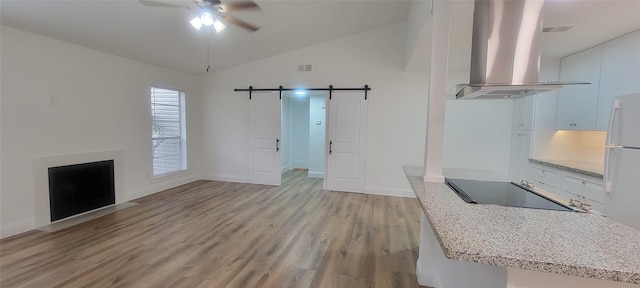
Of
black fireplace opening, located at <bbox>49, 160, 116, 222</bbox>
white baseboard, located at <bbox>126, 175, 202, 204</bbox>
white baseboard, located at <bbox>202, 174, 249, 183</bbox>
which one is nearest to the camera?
black fireplace opening, located at <bbox>49, 160, 116, 222</bbox>

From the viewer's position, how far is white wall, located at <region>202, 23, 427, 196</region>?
5.11m

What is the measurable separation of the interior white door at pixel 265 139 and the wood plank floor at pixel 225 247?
1408 mm

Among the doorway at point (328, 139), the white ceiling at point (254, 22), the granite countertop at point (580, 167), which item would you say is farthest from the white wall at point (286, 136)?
the granite countertop at point (580, 167)

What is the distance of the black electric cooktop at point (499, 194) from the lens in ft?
5.34

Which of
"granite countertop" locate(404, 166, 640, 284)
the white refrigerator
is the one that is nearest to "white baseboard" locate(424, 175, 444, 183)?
"granite countertop" locate(404, 166, 640, 284)

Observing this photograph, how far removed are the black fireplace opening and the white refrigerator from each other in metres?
6.29

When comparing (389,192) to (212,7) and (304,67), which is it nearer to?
(304,67)

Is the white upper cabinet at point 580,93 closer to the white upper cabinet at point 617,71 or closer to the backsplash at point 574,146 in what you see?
the white upper cabinet at point 617,71

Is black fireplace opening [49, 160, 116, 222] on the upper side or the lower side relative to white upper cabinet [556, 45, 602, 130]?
lower

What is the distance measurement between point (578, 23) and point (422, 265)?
9.85 ft

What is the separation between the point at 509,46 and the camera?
5.97 ft

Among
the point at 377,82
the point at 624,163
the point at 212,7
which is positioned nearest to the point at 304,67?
the point at 377,82

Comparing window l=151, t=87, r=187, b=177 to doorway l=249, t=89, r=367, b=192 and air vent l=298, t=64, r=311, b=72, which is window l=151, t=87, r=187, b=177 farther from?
air vent l=298, t=64, r=311, b=72

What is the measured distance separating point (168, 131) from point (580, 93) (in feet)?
23.0
